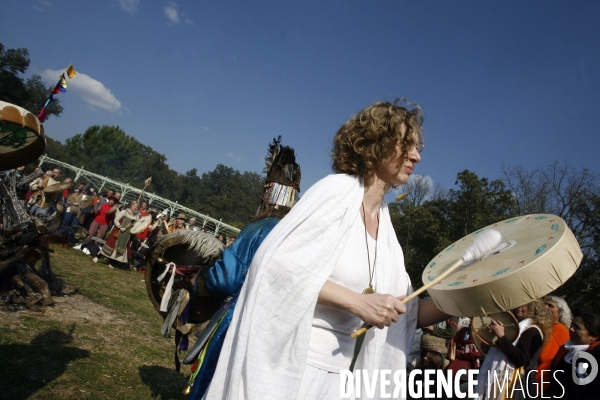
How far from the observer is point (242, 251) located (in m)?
2.46

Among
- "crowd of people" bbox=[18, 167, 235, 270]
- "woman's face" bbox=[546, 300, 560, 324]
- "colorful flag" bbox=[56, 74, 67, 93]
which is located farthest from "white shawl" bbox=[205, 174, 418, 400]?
"colorful flag" bbox=[56, 74, 67, 93]

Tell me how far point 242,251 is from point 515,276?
1.54m

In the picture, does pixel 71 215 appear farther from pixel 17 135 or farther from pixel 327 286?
pixel 327 286

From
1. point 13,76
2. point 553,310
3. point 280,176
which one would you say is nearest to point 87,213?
point 280,176

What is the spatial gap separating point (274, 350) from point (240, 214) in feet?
215

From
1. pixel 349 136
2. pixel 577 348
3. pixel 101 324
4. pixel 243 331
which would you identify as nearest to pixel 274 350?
pixel 243 331

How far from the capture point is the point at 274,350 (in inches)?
61.1

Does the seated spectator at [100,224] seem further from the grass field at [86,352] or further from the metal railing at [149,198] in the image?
the metal railing at [149,198]

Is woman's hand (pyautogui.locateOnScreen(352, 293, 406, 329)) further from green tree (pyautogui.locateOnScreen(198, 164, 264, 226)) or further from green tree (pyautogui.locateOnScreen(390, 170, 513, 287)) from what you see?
green tree (pyautogui.locateOnScreen(198, 164, 264, 226))

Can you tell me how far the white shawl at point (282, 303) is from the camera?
4.99 feet

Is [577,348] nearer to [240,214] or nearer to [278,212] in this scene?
[278,212]

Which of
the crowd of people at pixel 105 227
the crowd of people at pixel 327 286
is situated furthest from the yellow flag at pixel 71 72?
the crowd of people at pixel 327 286

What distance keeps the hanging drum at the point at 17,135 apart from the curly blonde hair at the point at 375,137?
6.17 ft

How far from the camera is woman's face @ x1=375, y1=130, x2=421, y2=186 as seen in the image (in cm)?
200
